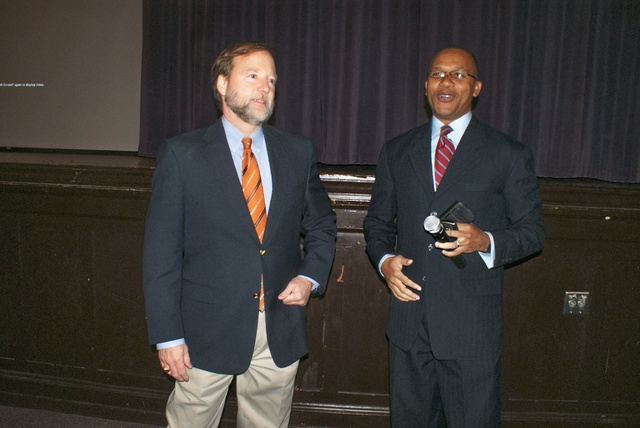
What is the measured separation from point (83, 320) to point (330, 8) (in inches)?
81.4

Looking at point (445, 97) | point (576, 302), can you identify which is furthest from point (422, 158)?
point (576, 302)

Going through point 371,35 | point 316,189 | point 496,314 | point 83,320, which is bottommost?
point 83,320

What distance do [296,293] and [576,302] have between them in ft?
4.68

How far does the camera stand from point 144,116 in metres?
3.16

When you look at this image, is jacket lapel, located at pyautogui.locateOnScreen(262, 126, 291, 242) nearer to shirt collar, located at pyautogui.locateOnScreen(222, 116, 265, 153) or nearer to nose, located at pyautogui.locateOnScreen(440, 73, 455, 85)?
shirt collar, located at pyautogui.locateOnScreen(222, 116, 265, 153)

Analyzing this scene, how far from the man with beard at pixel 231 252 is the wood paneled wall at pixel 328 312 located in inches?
27.5

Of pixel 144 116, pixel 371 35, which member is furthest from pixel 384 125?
pixel 144 116

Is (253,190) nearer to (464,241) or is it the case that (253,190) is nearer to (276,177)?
(276,177)

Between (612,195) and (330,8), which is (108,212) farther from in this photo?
(612,195)

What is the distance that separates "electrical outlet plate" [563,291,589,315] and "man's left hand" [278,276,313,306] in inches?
52.9

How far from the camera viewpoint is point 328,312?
7.89ft

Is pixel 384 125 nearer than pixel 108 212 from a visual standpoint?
No

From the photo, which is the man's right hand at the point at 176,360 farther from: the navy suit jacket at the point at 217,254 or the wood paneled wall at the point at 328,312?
the wood paneled wall at the point at 328,312

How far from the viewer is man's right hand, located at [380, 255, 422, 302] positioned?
1.62 m
